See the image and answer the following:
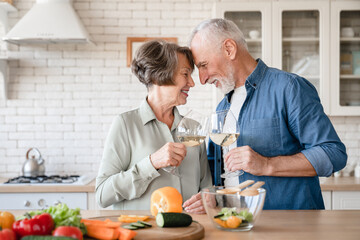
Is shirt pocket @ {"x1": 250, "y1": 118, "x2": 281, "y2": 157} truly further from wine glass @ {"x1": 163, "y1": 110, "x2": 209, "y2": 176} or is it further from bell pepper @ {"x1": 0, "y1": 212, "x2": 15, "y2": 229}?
bell pepper @ {"x1": 0, "y1": 212, "x2": 15, "y2": 229}

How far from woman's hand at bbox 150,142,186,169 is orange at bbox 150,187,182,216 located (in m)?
0.19

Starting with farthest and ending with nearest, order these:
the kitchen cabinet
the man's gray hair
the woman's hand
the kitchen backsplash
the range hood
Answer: the kitchen backsplash
the kitchen cabinet
the range hood
the man's gray hair
the woman's hand

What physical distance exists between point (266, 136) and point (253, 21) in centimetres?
197

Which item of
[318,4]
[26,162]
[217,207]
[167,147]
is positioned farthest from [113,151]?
[318,4]

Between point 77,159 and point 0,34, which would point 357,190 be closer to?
point 77,159

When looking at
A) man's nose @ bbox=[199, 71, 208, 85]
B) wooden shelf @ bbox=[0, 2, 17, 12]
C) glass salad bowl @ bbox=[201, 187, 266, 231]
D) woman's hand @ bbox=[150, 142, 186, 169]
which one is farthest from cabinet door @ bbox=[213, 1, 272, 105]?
glass salad bowl @ bbox=[201, 187, 266, 231]

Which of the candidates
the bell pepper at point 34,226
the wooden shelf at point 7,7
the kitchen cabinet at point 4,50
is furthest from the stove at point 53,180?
the bell pepper at point 34,226

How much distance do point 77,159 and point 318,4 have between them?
2.59 m

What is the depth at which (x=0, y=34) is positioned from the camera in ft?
13.6

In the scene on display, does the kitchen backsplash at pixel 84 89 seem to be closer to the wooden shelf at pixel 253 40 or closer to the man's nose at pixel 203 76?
the wooden shelf at pixel 253 40

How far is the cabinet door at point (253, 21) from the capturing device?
12.5 ft

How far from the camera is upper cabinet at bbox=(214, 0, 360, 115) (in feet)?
12.5

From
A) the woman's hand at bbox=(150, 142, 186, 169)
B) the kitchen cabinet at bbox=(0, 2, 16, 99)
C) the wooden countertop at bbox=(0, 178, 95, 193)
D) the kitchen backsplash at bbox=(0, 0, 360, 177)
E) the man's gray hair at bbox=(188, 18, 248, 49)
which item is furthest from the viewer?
the kitchen backsplash at bbox=(0, 0, 360, 177)

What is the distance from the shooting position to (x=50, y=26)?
3729 mm
